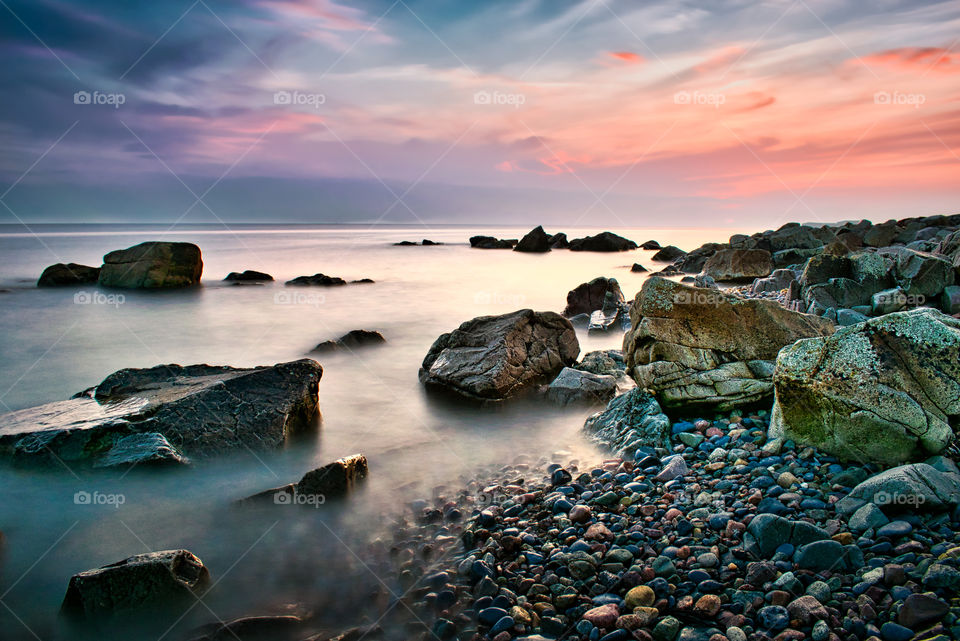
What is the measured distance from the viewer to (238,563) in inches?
178

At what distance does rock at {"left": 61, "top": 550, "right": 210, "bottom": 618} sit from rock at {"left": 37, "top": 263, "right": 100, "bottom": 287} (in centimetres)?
2241

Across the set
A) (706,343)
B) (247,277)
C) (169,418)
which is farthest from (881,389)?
(247,277)

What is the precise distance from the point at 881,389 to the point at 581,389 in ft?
13.1

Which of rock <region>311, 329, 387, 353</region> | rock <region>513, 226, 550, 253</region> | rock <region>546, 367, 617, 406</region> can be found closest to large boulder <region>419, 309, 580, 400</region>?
rock <region>546, 367, 617, 406</region>

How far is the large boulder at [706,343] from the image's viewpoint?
630 cm

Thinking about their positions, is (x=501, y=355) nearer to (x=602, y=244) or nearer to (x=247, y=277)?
(x=247, y=277)

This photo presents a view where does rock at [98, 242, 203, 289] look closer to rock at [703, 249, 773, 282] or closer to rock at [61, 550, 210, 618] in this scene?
rock at [61, 550, 210, 618]

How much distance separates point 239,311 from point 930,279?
58.9 feet

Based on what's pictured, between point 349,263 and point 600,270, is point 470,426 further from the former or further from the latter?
point 349,263

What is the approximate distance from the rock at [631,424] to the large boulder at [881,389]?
134cm

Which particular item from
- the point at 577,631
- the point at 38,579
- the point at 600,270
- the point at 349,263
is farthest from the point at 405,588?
the point at 349,263

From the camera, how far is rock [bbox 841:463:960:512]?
12.3ft

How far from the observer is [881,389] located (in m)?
4.57

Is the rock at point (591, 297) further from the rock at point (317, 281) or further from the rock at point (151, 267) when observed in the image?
the rock at point (151, 267)
